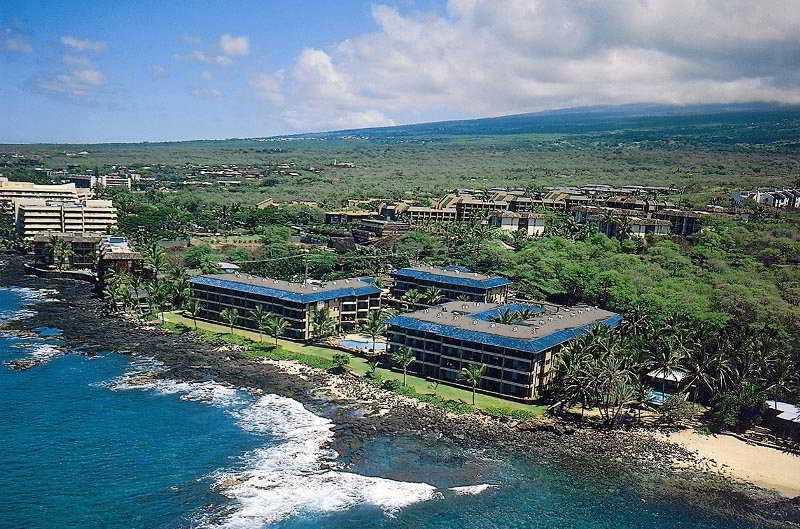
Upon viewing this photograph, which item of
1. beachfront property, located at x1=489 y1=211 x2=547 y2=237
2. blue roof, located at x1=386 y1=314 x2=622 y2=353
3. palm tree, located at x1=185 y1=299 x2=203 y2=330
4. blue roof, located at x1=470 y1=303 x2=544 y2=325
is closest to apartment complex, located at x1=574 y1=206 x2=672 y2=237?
beachfront property, located at x1=489 y1=211 x2=547 y2=237

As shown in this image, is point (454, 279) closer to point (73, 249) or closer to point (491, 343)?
point (491, 343)

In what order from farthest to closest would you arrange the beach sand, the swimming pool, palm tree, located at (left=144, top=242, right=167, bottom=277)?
palm tree, located at (left=144, top=242, right=167, bottom=277) → the swimming pool → the beach sand

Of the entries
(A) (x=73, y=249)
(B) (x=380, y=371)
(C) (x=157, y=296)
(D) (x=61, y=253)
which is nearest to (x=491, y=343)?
(B) (x=380, y=371)

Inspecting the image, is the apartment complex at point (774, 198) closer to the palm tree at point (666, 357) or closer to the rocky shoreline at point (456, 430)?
the palm tree at point (666, 357)

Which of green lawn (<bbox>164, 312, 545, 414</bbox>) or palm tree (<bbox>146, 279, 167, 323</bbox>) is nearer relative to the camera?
green lawn (<bbox>164, 312, 545, 414</bbox>)

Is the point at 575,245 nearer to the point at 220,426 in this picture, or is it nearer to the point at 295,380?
the point at 295,380

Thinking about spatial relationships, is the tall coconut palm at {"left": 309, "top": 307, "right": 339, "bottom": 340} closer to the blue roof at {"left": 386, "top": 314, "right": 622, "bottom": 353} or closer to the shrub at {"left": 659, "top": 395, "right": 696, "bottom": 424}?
the blue roof at {"left": 386, "top": 314, "right": 622, "bottom": 353}
